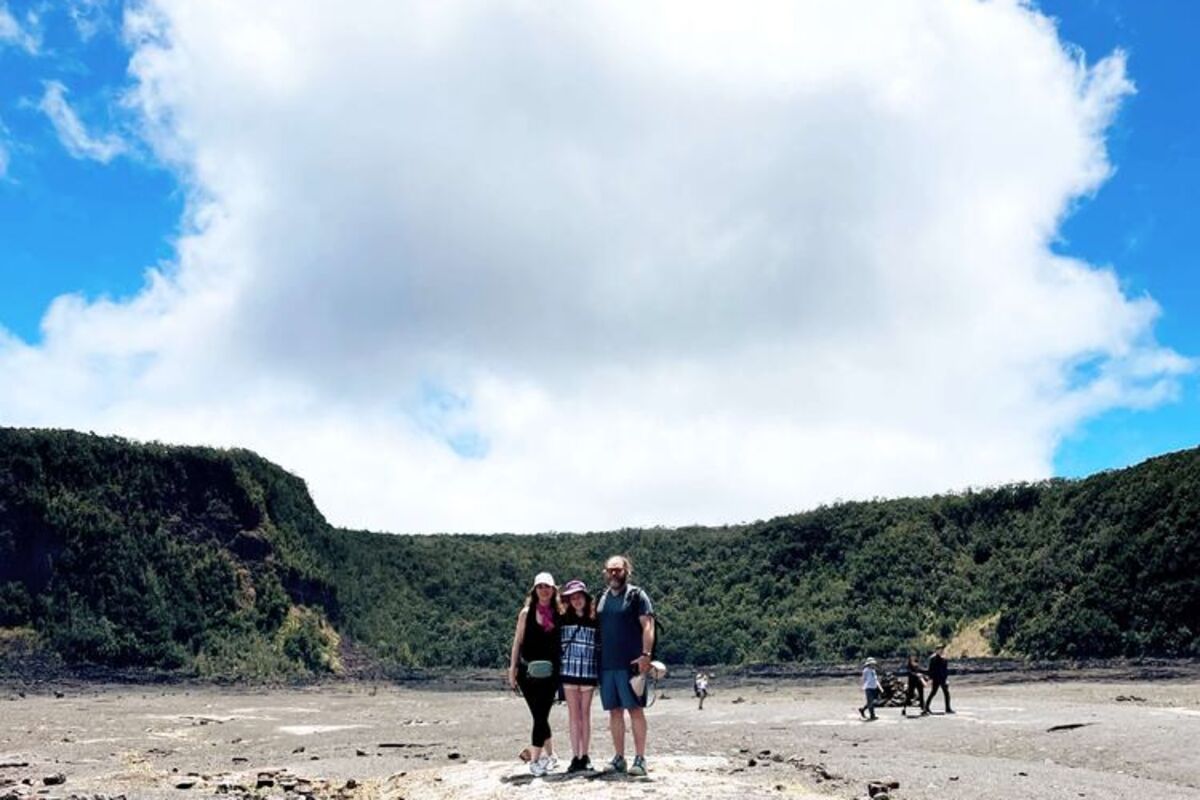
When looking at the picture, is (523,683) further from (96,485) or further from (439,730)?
(96,485)

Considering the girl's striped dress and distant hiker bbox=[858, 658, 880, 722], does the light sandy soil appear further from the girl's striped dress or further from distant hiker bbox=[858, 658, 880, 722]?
the girl's striped dress

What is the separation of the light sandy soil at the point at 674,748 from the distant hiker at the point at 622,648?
0.45 metres

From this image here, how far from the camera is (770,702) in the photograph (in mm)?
40438

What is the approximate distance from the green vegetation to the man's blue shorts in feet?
154

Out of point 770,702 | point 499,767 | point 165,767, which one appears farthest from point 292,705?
point 499,767

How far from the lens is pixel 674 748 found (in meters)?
19.8

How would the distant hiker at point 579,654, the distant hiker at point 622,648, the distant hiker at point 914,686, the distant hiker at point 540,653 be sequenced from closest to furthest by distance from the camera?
1. the distant hiker at point 622,648
2. the distant hiker at point 579,654
3. the distant hiker at point 540,653
4. the distant hiker at point 914,686

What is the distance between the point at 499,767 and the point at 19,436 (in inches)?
2864

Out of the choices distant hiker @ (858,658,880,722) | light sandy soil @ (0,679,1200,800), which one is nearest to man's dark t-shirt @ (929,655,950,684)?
light sandy soil @ (0,679,1200,800)

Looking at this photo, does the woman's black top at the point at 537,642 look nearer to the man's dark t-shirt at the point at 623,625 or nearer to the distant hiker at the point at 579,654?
the distant hiker at the point at 579,654

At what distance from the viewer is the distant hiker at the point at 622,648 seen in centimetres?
1032

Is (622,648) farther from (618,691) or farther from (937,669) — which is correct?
(937,669)

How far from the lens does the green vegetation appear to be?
194 feet

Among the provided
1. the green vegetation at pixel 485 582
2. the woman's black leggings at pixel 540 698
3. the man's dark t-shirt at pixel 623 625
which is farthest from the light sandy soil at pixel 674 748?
the green vegetation at pixel 485 582
